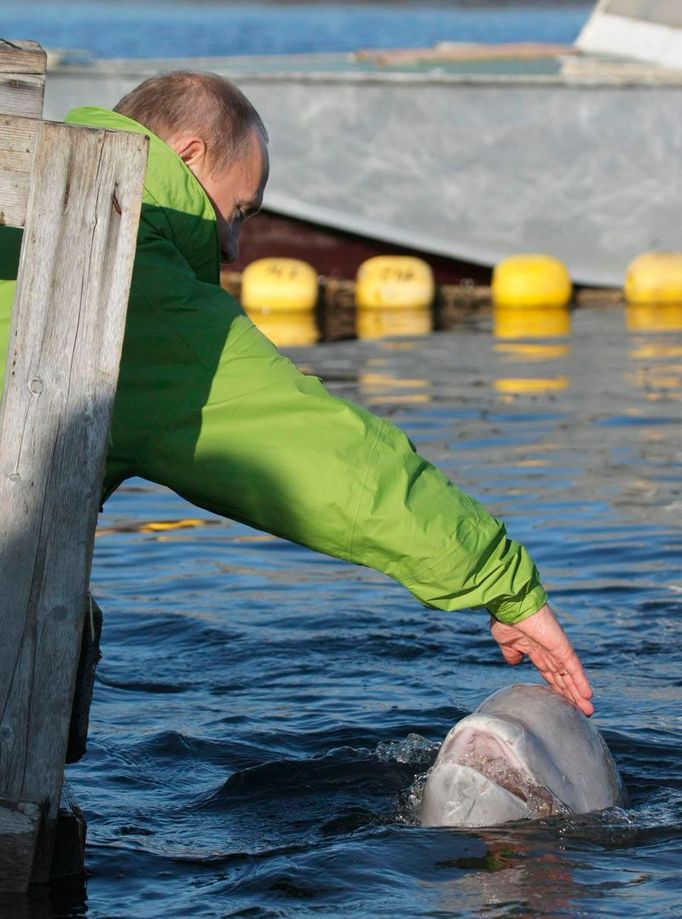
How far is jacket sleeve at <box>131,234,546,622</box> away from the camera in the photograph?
3.79m

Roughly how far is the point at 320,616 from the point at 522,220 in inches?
363

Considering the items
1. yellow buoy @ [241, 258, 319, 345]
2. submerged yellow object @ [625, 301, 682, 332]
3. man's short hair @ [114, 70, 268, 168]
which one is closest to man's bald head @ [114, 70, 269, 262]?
man's short hair @ [114, 70, 268, 168]

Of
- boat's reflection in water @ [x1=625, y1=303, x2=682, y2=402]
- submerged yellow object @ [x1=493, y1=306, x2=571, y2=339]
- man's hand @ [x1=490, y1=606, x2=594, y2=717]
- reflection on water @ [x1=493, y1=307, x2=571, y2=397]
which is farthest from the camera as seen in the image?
submerged yellow object @ [x1=493, y1=306, x2=571, y2=339]

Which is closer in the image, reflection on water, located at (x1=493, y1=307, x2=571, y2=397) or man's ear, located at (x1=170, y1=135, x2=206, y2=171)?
man's ear, located at (x1=170, y1=135, x2=206, y2=171)

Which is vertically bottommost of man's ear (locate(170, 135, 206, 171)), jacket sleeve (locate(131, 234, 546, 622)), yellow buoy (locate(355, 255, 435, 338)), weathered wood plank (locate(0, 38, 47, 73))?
jacket sleeve (locate(131, 234, 546, 622))

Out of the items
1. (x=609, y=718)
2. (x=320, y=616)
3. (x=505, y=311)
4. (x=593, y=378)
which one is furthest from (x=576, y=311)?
(x=609, y=718)

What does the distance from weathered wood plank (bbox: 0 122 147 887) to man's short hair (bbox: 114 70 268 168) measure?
0.48 metres

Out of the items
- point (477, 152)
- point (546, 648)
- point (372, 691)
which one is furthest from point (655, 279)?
point (546, 648)

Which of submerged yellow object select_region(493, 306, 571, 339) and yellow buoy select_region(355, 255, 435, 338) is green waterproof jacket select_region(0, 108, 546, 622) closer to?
submerged yellow object select_region(493, 306, 571, 339)

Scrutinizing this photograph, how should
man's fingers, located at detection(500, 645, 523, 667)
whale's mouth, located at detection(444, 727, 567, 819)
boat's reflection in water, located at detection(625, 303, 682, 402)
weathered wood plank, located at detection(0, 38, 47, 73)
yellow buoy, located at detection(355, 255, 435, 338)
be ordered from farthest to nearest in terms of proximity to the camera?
yellow buoy, located at detection(355, 255, 435, 338) < boat's reflection in water, located at detection(625, 303, 682, 402) < whale's mouth, located at detection(444, 727, 567, 819) < man's fingers, located at detection(500, 645, 523, 667) < weathered wood plank, located at detection(0, 38, 47, 73)

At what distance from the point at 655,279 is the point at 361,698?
9.78 meters

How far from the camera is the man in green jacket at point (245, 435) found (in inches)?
149

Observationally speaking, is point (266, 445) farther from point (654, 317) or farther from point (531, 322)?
point (654, 317)

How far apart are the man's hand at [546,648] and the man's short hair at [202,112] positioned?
134 centimetres
